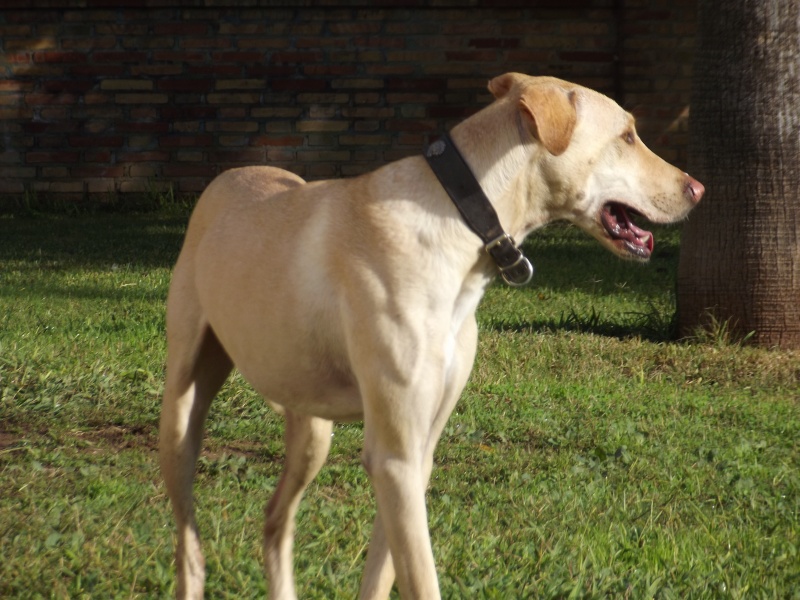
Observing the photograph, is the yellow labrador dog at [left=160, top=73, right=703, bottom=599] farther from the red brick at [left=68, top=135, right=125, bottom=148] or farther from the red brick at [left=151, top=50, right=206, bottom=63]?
the red brick at [left=68, top=135, right=125, bottom=148]

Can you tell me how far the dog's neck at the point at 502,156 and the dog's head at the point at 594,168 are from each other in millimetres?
25

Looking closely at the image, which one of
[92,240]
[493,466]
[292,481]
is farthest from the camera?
[92,240]

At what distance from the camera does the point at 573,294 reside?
27.7ft

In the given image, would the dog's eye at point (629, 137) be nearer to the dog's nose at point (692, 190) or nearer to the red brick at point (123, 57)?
the dog's nose at point (692, 190)

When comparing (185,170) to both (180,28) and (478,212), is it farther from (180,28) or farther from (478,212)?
(478,212)

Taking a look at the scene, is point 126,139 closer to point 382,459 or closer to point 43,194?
point 43,194

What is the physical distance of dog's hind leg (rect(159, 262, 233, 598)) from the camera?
3.78 m

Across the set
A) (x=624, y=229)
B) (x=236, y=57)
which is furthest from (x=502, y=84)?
(x=236, y=57)

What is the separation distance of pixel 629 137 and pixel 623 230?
287 millimetres

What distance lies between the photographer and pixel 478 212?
10.3 feet

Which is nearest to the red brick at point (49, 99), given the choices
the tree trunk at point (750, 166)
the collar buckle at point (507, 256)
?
the tree trunk at point (750, 166)

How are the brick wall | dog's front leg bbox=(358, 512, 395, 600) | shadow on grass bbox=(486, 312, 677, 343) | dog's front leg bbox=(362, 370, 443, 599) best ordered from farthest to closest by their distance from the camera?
the brick wall
shadow on grass bbox=(486, 312, 677, 343)
dog's front leg bbox=(358, 512, 395, 600)
dog's front leg bbox=(362, 370, 443, 599)

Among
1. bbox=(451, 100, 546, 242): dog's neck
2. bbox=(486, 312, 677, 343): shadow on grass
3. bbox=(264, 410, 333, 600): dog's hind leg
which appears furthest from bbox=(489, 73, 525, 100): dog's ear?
bbox=(486, 312, 677, 343): shadow on grass

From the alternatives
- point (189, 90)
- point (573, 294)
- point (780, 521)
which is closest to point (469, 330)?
point (780, 521)
